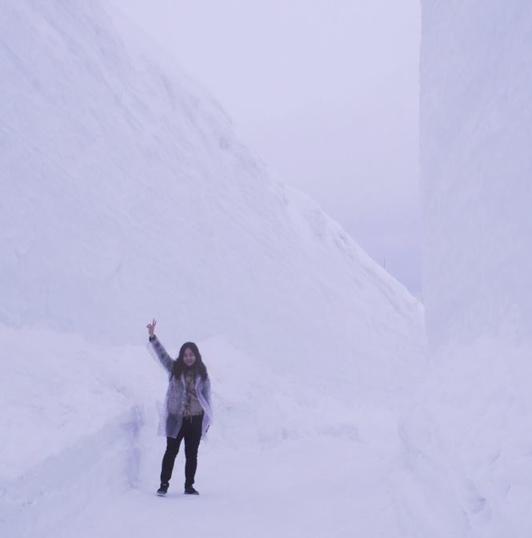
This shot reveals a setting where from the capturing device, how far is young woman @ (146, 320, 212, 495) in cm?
596

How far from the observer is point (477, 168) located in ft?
18.6

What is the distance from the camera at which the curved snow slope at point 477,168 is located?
4.55 m

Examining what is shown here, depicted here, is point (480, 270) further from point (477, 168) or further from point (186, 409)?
point (186, 409)

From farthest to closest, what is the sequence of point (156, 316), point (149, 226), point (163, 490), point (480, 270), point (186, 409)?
point (149, 226) → point (156, 316) → point (186, 409) → point (163, 490) → point (480, 270)

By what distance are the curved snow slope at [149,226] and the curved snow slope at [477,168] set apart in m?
4.68

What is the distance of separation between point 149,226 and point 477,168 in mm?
6675

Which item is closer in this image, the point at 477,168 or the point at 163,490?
the point at 477,168

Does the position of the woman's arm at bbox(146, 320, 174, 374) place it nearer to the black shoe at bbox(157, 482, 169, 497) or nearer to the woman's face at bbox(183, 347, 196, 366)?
the woman's face at bbox(183, 347, 196, 366)

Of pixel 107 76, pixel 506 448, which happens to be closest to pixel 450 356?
pixel 506 448

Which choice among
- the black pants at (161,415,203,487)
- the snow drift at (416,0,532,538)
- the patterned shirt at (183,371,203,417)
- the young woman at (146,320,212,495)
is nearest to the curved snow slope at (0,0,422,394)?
the young woman at (146,320,212,495)

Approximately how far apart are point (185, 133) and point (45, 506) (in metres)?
10.7

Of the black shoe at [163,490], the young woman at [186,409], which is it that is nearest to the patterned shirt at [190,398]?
the young woman at [186,409]

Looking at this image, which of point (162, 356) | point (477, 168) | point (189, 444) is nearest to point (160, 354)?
point (162, 356)

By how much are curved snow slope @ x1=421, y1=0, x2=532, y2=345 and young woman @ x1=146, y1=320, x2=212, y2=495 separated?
2.68 meters
